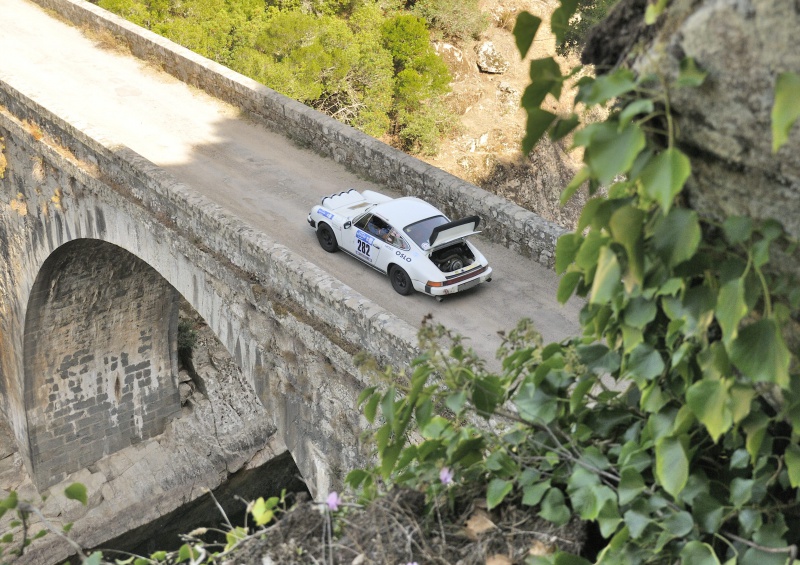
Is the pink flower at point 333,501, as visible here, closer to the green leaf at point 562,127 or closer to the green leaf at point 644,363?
the green leaf at point 644,363

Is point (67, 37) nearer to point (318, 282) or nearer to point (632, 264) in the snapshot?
point (318, 282)

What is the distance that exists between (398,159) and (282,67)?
41.6ft

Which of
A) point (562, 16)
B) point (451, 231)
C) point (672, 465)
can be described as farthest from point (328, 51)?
point (672, 465)

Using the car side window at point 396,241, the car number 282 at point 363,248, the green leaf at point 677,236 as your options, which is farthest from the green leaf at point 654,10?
the car number 282 at point 363,248

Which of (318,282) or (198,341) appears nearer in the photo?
(318,282)

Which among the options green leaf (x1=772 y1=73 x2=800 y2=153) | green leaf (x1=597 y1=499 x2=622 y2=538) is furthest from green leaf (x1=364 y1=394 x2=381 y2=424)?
green leaf (x1=772 y1=73 x2=800 y2=153)

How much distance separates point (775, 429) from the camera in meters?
3.31

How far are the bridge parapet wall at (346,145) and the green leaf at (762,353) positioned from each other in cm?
765

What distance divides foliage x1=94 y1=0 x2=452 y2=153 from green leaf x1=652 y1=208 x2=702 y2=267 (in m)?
21.6

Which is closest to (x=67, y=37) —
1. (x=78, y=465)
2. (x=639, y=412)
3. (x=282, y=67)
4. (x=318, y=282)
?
(x=282, y=67)

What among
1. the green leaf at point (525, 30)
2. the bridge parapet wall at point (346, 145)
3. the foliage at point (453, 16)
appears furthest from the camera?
the foliage at point (453, 16)

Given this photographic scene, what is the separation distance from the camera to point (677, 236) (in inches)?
114

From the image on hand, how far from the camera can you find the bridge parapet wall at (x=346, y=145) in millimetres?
10891

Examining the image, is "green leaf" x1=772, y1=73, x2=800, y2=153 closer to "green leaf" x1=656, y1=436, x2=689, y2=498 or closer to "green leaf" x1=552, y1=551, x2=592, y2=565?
"green leaf" x1=656, y1=436, x2=689, y2=498
